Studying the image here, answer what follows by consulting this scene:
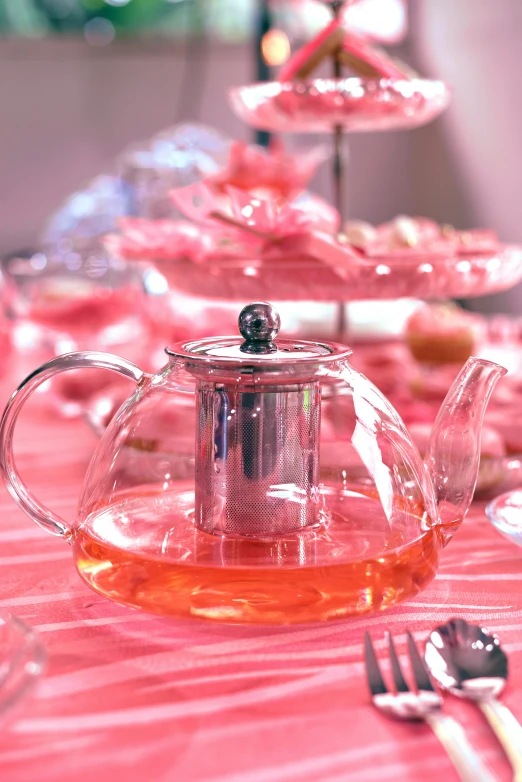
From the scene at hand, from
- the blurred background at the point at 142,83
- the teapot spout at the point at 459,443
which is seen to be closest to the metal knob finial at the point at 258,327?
the teapot spout at the point at 459,443

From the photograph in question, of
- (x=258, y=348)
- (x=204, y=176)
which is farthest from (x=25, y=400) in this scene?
(x=204, y=176)

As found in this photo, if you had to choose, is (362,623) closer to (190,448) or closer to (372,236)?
(190,448)

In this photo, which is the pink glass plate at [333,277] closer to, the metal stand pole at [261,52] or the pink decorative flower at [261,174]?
the pink decorative flower at [261,174]

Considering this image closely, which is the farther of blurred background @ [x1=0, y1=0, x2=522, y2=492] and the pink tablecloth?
blurred background @ [x1=0, y1=0, x2=522, y2=492]

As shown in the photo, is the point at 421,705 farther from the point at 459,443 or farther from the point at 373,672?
the point at 459,443

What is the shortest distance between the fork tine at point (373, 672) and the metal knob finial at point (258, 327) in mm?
150

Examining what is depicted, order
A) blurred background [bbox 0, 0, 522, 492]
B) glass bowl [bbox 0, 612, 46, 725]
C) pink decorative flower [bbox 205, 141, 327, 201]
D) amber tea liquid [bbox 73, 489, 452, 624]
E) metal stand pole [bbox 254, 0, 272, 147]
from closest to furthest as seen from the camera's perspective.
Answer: glass bowl [bbox 0, 612, 46, 725]
amber tea liquid [bbox 73, 489, 452, 624]
blurred background [bbox 0, 0, 522, 492]
pink decorative flower [bbox 205, 141, 327, 201]
metal stand pole [bbox 254, 0, 272, 147]

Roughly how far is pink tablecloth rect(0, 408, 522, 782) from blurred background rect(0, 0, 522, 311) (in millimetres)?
2219

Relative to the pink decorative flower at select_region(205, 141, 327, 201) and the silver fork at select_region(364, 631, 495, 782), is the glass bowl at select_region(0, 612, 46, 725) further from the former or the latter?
the pink decorative flower at select_region(205, 141, 327, 201)

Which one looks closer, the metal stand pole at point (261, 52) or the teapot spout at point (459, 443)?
the teapot spout at point (459, 443)

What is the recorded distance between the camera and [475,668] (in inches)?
Answer: 14.6

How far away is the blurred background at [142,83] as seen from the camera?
8.67 ft

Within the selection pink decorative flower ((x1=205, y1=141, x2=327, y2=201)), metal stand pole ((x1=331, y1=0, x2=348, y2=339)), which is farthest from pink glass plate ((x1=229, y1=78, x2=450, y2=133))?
pink decorative flower ((x1=205, y1=141, x2=327, y2=201))

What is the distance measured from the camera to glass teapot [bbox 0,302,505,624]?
40cm
